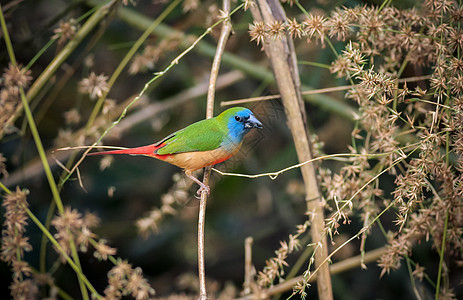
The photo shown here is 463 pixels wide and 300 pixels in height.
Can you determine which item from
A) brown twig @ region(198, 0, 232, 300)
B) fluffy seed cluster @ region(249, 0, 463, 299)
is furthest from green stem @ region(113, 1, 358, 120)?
brown twig @ region(198, 0, 232, 300)

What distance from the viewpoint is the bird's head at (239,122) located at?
4.81ft

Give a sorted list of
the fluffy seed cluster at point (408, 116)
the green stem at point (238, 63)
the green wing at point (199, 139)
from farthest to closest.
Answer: the green stem at point (238, 63)
the green wing at point (199, 139)
the fluffy seed cluster at point (408, 116)

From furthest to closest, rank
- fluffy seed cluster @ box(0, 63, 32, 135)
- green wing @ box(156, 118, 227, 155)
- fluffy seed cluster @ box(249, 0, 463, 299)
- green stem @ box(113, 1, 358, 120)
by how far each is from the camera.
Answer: green stem @ box(113, 1, 358, 120), fluffy seed cluster @ box(0, 63, 32, 135), green wing @ box(156, 118, 227, 155), fluffy seed cluster @ box(249, 0, 463, 299)

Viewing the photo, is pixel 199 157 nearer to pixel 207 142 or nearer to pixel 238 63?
pixel 207 142

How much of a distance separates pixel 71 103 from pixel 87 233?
206 centimetres

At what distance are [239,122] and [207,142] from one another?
13cm

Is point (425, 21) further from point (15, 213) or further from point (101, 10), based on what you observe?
point (15, 213)

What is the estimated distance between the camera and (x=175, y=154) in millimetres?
1481

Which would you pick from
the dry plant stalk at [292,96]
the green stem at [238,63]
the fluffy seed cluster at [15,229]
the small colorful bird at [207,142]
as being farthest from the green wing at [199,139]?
the green stem at [238,63]

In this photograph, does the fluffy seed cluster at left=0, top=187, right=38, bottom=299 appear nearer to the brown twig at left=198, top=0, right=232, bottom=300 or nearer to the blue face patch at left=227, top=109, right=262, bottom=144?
the brown twig at left=198, top=0, right=232, bottom=300

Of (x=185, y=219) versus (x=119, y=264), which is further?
(x=185, y=219)

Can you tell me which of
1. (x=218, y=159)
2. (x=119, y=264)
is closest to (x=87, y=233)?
(x=119, y=264)

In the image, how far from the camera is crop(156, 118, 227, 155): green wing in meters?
1.44

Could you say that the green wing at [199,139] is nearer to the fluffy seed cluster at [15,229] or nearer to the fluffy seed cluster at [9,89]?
the fluffy seed cluster at [15,229]
